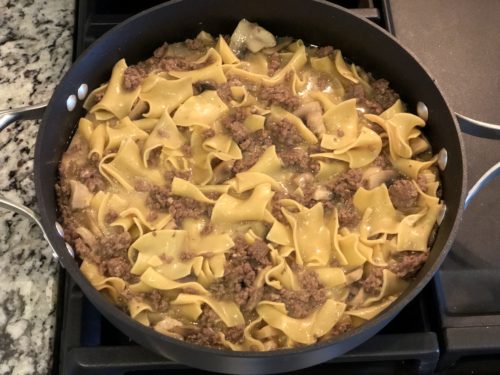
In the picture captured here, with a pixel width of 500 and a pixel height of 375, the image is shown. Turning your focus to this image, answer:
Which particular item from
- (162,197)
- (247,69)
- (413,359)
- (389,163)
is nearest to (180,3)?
(247,69)

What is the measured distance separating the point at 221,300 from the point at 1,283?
0.65 meters

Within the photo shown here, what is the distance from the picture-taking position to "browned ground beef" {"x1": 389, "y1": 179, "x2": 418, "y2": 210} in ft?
6.09

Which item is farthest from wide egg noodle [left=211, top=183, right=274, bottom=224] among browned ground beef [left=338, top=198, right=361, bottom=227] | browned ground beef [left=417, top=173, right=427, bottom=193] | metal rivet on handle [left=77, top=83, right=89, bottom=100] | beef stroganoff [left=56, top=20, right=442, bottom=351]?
metal rivet on handle [left=77, top=83, right=89, bottom=100]

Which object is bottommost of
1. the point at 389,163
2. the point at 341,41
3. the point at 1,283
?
the point at 1,283

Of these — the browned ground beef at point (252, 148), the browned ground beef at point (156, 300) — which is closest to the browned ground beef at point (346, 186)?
the browned ground beef at point (252, 148)

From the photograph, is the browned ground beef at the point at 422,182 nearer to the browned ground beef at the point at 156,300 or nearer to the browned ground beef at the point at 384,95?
the browned ground beef at the point at 384,95

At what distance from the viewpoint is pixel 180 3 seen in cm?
201

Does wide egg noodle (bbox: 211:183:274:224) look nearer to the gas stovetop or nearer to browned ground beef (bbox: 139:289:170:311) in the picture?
browned ground beef (bbox: 139:289:170:311)

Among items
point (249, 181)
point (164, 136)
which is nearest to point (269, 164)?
point (249, 181)

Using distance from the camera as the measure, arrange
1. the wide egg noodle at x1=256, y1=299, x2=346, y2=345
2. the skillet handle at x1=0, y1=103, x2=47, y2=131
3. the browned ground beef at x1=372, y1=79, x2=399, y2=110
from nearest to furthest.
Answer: the wide egg noodle at x1=256, y1=299, x2=346, y2=345, the skillet handle at x1=0, y1=103, x2=47, y2=131, the browned ground beef at x1=372, y1=79, x2=399, y2=110

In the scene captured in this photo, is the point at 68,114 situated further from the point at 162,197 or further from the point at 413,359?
the point at 413,359

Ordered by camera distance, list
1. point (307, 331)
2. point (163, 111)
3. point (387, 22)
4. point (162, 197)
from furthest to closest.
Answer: point (387, 22) < point (163, 111) < point (162, 197) < point (307, 331)

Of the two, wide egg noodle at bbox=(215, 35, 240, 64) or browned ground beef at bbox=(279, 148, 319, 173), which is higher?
wide egg noodle at bbox=(215, 35, 240, 64)

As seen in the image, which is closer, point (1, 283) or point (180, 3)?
point (1, 283)
